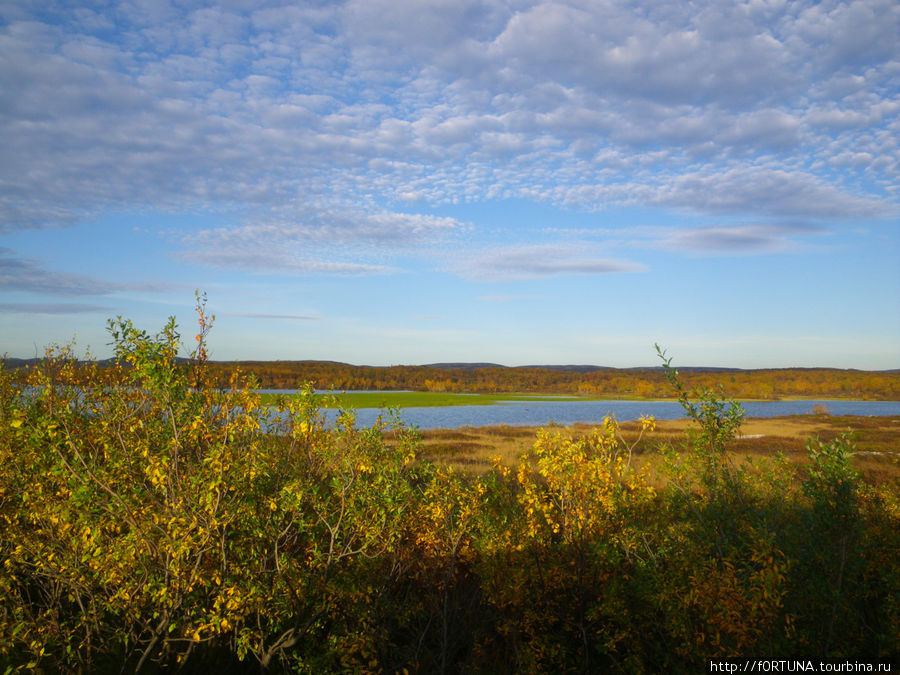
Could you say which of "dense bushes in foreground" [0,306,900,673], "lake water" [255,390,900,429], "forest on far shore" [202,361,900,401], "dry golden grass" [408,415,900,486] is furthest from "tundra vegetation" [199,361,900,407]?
"dense bushes in foreground" [0,306,900,673]

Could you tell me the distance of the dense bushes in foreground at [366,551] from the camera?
4.93m

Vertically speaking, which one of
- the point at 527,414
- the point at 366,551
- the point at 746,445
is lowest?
the point at 527,414

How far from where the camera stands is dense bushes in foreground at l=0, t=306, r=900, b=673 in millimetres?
4930

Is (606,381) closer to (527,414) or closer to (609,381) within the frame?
(609,381)

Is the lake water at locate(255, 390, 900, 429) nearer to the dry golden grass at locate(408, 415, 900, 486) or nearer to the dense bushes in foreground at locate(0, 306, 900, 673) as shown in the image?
the dry golden grass at locate(408, 415, 900, 486)

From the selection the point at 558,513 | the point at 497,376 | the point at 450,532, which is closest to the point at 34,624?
the point at 450,532

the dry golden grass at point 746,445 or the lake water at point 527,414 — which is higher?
the dry golden grass at point 746,445

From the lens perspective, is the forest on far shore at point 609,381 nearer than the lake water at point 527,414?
No

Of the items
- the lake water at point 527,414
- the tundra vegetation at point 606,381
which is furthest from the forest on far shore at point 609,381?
the lake water at point 527,414

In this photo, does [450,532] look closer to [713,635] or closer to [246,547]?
[246,547]

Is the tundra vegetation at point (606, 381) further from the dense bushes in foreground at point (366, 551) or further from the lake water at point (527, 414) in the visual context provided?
the dense bushes in foreground at point (366, 551)

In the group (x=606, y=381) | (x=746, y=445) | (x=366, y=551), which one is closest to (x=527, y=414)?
(x=746, y=445)

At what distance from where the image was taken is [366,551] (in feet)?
20.6

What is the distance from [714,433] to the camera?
21.1 feet
